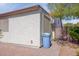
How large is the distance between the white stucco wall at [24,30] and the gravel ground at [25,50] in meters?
0.12

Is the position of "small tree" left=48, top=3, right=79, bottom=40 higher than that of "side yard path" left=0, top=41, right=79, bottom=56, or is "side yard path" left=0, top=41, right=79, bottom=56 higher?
"small tree" left=48, top=3, right=79, bottom=40

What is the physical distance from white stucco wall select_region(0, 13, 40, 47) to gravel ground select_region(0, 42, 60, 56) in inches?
4.6

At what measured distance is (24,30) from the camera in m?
5.79

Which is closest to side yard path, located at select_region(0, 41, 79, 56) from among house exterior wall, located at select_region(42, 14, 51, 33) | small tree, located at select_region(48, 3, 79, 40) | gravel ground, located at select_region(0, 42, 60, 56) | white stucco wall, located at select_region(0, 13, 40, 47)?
gravel ground, located at select_region(0, 42, 60, 56)

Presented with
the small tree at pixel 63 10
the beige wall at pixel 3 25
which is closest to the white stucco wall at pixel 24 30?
the beige wall at pixel 3 25

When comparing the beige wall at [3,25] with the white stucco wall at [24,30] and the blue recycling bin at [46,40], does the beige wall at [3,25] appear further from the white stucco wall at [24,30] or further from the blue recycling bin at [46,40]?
the blue recycling bin at [46,40]

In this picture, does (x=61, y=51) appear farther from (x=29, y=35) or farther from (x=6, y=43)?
(x=6, y=43)

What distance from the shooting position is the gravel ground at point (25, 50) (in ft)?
18.8

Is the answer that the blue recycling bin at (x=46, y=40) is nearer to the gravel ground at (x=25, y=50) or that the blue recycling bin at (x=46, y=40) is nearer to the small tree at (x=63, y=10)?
the gravel ground at (x=25, y=50)

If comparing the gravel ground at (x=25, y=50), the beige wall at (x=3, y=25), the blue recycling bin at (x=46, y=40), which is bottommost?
the gravel ground at (x=25, y=50)

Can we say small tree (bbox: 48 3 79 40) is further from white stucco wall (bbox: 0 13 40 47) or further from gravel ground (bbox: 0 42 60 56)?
gravel ground (bbox: 0 42 60 56)

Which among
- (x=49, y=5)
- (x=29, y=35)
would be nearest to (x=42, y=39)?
(x=29, y=35)

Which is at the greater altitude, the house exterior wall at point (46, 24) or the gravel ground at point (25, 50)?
the house exterior wall at point (46, 24)

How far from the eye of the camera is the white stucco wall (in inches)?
227
